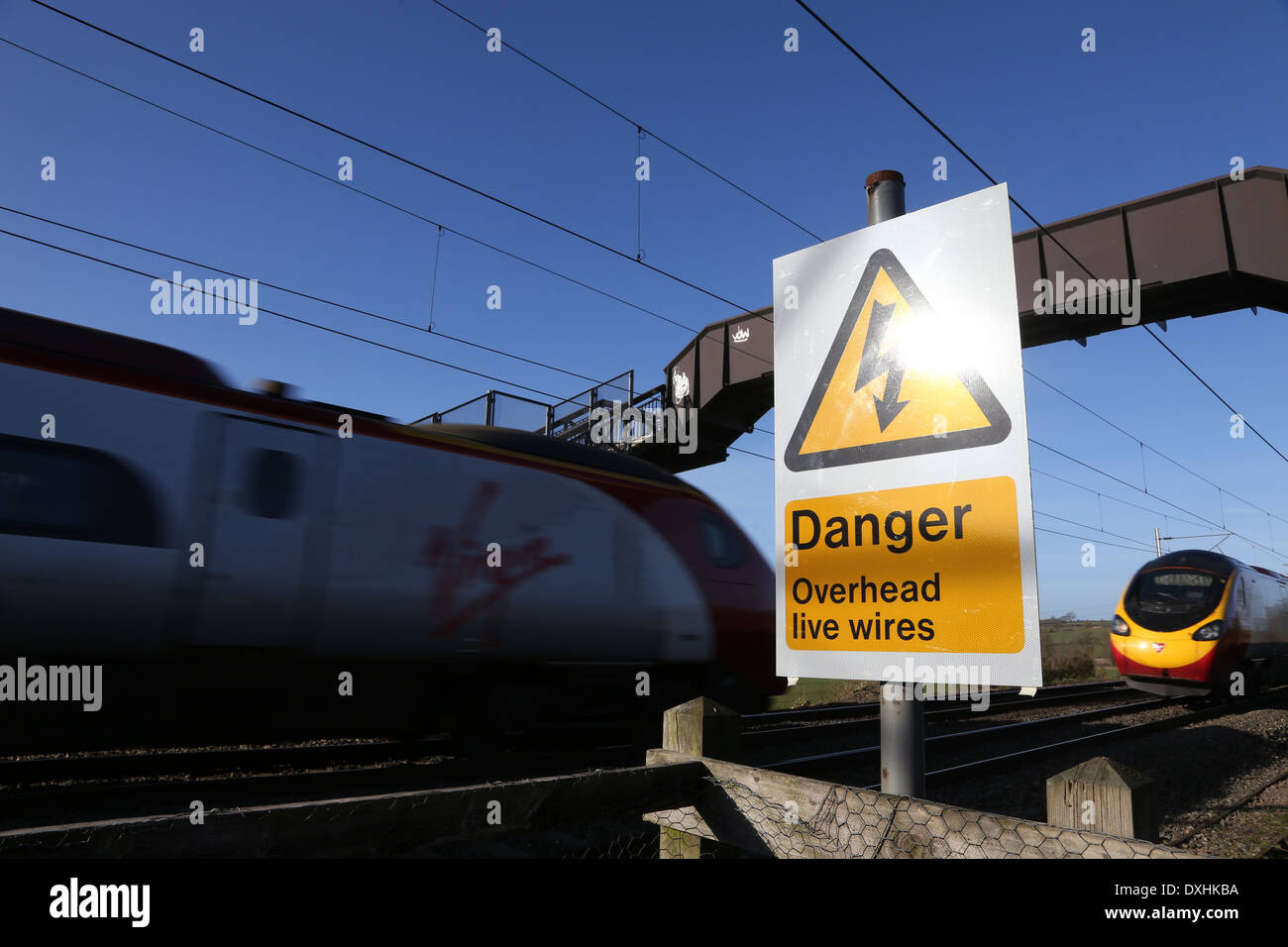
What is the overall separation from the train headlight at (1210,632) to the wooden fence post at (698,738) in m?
15.1

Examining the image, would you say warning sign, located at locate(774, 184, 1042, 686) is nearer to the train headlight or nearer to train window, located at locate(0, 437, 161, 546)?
train window, located at locate(0, 437, 161, 546)

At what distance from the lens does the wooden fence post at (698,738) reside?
2.20m

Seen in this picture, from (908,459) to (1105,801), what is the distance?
795mm

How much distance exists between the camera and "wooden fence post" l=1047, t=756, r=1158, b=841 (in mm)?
1378

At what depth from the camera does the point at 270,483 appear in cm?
595

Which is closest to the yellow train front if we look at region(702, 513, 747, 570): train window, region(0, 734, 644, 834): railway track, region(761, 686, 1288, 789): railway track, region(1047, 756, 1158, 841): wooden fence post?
region(761, 686, 1288, 789): railway track

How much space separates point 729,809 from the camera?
6.66 feet

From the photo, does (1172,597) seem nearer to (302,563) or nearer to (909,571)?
(302,563)

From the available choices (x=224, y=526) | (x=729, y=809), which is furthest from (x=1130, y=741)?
(x=224, y=526)

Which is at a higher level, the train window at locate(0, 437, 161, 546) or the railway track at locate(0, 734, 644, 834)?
the train window at locate(0, 437, 161, 546)

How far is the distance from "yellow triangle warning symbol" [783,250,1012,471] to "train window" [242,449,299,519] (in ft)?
16.7

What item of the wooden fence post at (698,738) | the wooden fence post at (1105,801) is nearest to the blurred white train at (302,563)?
the wooden fence post at (698,738)
